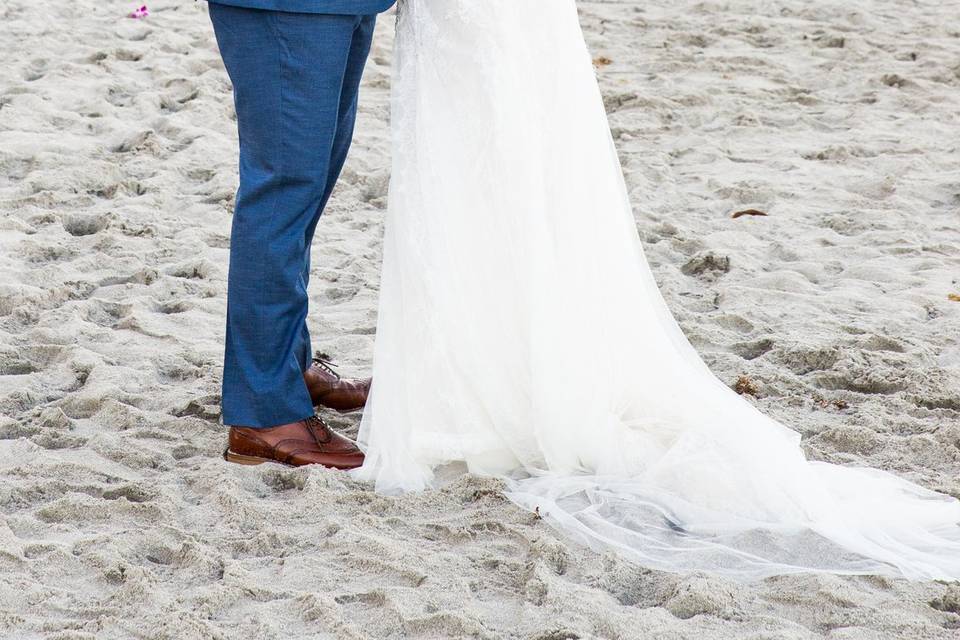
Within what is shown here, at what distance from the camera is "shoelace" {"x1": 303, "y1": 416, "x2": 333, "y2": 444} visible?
108 inches

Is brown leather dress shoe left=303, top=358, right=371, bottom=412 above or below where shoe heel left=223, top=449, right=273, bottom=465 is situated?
above

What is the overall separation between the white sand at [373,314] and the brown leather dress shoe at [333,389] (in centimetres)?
25

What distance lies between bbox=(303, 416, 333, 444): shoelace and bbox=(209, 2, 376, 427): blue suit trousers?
2cm

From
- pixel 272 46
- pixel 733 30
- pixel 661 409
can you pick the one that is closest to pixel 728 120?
pixel 733 30

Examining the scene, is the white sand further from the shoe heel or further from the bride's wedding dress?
the bride's wedding dress

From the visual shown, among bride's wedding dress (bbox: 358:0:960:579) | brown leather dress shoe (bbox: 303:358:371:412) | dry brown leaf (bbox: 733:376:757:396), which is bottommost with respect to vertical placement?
brown leather dress shoe (bbox: 303:358:371:412)

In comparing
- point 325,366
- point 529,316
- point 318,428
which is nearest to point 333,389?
point 325,366

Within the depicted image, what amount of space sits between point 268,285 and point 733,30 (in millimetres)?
4782

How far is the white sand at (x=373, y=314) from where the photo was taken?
2197 mm

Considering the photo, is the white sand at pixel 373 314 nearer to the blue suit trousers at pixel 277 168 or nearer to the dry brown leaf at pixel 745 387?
the dry brown leaf at pixel 745 387

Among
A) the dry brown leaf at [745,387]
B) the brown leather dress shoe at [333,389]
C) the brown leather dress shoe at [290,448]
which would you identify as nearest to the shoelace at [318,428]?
the brown leather dress shoe at [290,448]

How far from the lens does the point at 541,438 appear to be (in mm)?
2660

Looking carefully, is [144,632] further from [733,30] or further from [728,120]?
[733,30]

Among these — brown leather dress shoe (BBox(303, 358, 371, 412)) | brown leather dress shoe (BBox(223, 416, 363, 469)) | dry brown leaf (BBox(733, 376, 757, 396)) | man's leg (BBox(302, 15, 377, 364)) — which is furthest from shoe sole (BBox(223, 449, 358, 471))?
dry brown leaf (BBox(733, 376, 757, 396))
